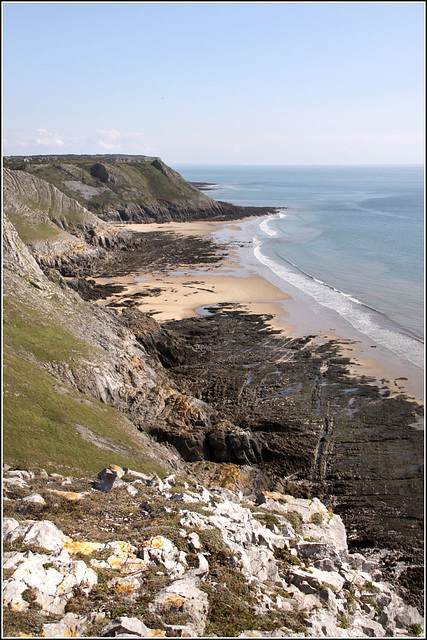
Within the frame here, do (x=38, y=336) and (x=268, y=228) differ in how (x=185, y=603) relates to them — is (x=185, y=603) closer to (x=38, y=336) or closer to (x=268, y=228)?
(x=38, y=336)

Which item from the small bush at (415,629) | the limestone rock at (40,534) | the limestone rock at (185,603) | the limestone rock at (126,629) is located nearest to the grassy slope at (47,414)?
the limestone rock at (40,534)

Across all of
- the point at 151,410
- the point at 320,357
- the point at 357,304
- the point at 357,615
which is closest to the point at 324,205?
the point at 357,304

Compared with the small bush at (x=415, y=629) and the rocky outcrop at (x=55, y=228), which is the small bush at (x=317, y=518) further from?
the rocky outcrop at (x=55, y=228)

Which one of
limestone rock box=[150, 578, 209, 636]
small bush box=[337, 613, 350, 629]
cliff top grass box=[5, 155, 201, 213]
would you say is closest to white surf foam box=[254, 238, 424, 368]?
small bush box=[337, 613, 350, 629]

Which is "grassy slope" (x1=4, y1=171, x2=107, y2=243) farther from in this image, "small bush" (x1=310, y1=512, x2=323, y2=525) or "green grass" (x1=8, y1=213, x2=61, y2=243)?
"small bush" (x1=310, y1=512, x2=323, y2=525)

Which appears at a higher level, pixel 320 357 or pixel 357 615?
pixel 320 357

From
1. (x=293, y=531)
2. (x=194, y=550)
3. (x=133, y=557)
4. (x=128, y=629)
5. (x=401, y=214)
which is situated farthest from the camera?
(x=401, y=214)

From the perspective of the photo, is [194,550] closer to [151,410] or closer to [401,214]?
[151,410]

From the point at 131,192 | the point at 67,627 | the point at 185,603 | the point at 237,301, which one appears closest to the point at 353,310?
the point at 237,301

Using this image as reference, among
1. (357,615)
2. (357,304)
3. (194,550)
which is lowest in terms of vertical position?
(357,615)
